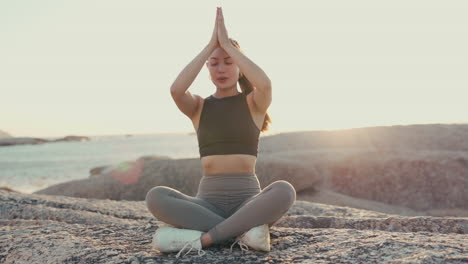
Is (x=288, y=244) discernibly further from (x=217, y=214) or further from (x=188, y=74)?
(x=188, y=74)

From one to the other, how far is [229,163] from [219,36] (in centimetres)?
87

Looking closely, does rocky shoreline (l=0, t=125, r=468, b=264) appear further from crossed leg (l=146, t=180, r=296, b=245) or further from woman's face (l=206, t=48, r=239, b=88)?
woman's face (l=206, t=48, r=239, b=88)


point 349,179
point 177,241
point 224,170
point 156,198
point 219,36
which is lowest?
point 349,179

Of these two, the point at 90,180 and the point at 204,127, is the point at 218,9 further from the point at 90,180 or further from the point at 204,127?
the point at 90,180

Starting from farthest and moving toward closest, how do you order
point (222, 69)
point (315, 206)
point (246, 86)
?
point (315, 206) < point (246, 86) < point (222, 69)

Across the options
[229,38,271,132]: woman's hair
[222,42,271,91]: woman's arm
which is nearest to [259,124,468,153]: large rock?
[229,38,271,132]: woman's hair

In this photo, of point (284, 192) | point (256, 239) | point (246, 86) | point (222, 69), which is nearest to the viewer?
point (256, 239)

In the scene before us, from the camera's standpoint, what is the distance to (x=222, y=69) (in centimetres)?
310

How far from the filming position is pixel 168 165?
8750mm

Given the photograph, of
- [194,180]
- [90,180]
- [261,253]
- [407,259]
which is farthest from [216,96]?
[90,180]

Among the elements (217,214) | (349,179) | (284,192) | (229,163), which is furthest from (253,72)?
(349,179)

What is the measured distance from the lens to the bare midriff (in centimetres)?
298

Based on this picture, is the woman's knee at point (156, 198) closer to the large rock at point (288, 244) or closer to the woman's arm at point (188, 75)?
the large rock at point (288, 244)

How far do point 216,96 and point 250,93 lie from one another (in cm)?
28
